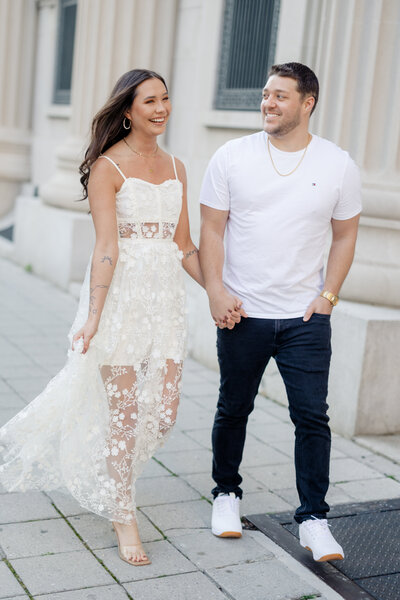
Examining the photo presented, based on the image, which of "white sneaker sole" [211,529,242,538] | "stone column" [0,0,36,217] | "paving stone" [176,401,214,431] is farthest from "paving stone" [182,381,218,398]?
"stone column" [0,0,36,217]

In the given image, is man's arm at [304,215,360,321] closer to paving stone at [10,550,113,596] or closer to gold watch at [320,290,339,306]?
gold watch at [320,290,339,306]

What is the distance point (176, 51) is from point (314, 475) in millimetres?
6585

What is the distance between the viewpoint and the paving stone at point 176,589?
322cm

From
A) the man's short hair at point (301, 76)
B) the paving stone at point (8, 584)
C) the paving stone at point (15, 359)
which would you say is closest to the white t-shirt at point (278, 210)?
the man's short hair at point (301, 76)

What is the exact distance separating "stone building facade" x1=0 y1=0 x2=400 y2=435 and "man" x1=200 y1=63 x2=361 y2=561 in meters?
1.66

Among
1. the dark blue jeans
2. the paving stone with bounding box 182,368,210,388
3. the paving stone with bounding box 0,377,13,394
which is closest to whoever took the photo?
the dark blue jeans

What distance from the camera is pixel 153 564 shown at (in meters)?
3.47

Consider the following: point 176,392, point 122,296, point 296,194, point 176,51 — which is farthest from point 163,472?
point 176,51

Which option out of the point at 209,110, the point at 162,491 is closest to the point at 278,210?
the point at 162,491

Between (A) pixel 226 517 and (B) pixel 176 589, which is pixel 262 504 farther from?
(B) pixel 176 589

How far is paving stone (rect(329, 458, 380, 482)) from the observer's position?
15.3 ft

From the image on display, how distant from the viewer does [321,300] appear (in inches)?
140

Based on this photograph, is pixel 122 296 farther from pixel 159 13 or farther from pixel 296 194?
pixel 159 13

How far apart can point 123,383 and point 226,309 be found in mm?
516
